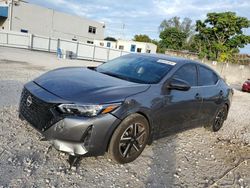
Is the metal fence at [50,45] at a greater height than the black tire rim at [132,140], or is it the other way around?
the metal fence at [50,45]

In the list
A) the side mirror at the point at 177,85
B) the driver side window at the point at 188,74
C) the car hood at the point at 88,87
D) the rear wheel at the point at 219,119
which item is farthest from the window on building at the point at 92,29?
the side mirror at the point at 177,85

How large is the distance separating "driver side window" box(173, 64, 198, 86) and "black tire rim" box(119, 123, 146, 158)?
3.83 feet

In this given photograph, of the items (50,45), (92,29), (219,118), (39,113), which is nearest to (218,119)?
(219,118)

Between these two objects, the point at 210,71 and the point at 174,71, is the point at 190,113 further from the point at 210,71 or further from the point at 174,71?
the point at 210,71

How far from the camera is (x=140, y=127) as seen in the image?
12.5 feet

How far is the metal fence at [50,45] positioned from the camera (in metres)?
26.3

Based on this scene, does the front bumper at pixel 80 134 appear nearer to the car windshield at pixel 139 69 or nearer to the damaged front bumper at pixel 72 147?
the damaged front bumper at pixel 72 147

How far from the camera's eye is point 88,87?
3.55 m

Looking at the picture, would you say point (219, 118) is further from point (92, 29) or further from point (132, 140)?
point (92, 29)

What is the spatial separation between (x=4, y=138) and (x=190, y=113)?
10.3 feet

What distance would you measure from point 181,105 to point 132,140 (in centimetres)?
119

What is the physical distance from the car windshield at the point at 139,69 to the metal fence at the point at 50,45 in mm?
21834

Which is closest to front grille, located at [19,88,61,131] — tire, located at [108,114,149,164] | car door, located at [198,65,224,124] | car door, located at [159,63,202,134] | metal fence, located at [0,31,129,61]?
tire, located at [108,114,149,164]

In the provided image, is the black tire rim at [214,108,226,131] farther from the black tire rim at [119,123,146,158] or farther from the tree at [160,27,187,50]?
the tree at [160,27,187,50]
